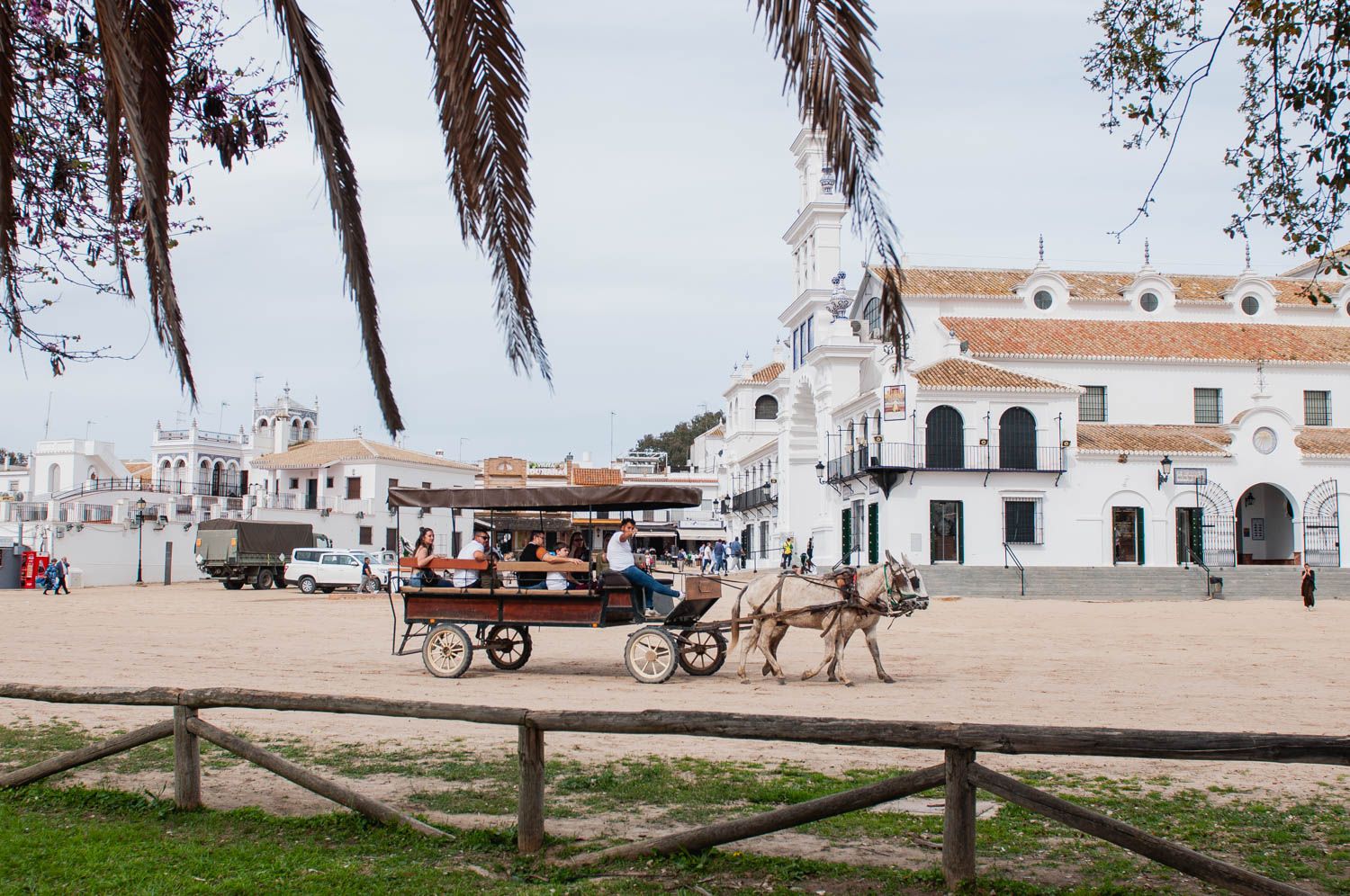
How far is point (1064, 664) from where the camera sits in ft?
53.2

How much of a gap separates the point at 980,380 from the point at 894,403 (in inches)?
125

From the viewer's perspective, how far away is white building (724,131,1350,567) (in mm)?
40812

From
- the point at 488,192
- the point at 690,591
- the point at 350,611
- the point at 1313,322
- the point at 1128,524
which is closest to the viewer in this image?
the point at 488,192

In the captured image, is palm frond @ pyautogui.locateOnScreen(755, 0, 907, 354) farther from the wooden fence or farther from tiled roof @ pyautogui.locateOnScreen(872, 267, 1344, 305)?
tiled roof @ pyautogui.locateOnScreen(872, 267, 1344, 305)

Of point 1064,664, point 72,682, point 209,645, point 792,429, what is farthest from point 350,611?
point 792,429

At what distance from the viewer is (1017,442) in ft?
135

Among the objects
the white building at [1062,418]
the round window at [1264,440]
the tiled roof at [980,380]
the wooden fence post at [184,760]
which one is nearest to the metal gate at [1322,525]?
the white building at [1062,418]

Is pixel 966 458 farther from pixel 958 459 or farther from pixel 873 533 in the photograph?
pixel 873 533

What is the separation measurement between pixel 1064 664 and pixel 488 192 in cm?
1424

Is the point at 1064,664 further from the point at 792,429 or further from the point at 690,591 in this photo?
the point at 792,429

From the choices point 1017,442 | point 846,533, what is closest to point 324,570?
point 846,533

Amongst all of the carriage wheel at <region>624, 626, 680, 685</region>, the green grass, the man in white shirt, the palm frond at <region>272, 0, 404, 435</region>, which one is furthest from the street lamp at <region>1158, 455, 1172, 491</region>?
the palm frond at <region>272, 0, 404, 435</region>

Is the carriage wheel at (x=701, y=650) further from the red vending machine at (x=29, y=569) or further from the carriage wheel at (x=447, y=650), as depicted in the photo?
the red vending machine at (x=29, y=569)

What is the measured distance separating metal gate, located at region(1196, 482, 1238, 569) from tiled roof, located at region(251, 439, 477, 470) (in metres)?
42.3
